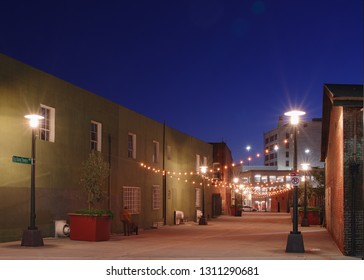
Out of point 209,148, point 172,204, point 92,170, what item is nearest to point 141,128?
point 172,204

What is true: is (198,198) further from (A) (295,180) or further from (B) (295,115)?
(B) (295,115)

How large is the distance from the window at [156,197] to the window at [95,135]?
877 centimetres

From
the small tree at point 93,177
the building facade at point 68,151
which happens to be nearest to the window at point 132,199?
the building facade at point 68,151

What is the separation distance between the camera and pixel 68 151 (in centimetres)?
2483

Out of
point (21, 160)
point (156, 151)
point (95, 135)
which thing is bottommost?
point (21, 160)

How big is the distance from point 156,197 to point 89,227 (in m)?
14.2

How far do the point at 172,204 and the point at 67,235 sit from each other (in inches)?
649

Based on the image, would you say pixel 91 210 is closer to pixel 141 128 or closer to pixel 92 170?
pixel 92 170

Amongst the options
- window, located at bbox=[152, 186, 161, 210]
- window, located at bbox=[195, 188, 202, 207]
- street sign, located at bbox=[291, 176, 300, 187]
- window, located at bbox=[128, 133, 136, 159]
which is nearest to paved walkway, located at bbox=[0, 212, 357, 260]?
street sign, located at bbox=[291, 176, 300, 187]

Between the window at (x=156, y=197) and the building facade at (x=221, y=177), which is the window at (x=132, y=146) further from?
the building facade at (x=221, y=177)

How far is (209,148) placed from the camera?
5403cm

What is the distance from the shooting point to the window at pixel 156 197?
3580 cm

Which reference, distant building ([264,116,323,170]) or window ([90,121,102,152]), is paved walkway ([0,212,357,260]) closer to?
window ([90,121,102,152])

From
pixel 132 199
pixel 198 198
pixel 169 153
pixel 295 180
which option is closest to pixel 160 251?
pixel 295 180
